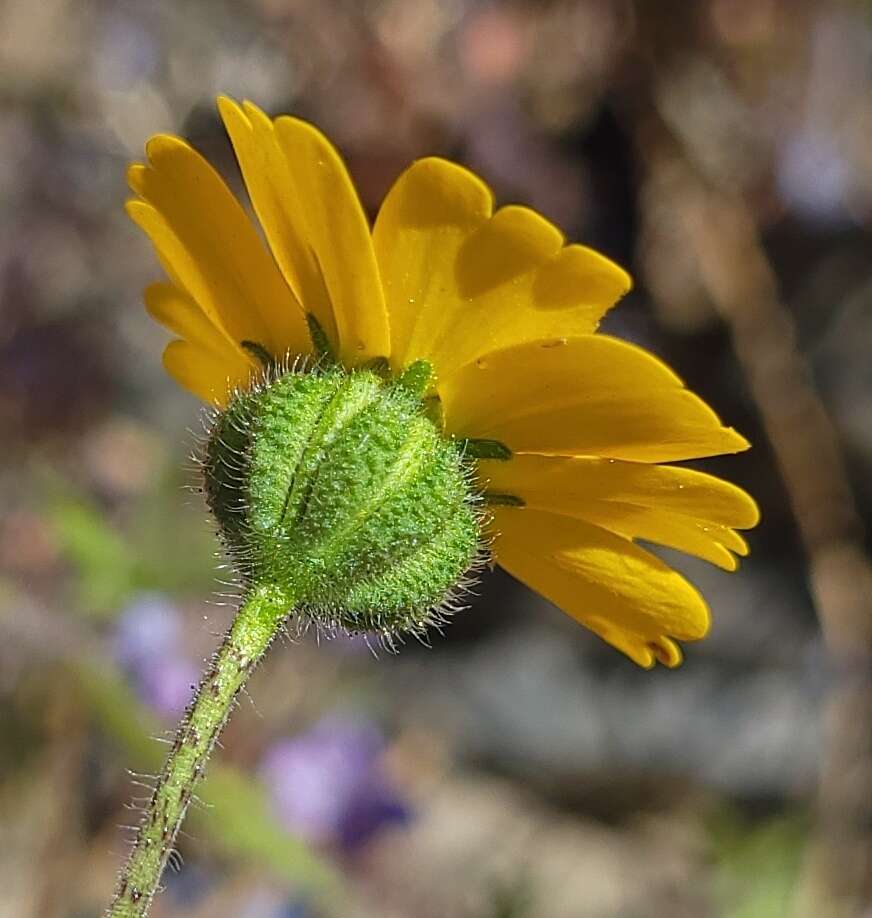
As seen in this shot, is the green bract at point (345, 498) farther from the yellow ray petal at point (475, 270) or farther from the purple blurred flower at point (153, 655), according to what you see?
the purple blurred flower at point (153, 655)

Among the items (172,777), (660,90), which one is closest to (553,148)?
(660,90)

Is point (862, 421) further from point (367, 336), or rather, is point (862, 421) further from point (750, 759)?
point (367, 336)

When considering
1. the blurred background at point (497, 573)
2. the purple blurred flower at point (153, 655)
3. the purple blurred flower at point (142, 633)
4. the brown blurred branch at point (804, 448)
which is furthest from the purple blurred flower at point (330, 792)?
the brown blurred branch at point (804, 448)

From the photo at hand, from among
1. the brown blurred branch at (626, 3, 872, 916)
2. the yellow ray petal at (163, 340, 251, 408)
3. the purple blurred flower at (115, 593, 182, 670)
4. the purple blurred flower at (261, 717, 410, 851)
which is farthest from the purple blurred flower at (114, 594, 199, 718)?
the brown blurred branch at (626, 3, 872, 916)

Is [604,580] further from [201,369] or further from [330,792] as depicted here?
[330,792]

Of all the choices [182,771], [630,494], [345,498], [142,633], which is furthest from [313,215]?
[142,633]

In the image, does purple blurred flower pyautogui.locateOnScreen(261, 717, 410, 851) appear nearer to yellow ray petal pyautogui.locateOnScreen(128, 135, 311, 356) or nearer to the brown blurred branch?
the brown blurred branch
